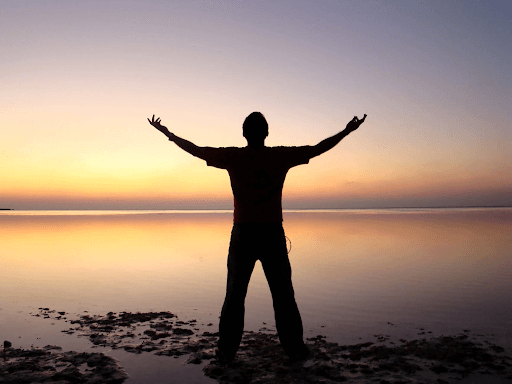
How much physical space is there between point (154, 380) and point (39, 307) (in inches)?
230

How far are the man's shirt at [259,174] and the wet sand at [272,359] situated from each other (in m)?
1.96

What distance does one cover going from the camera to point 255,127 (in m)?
5.58

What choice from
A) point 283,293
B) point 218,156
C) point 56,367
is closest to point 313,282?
point 283,293

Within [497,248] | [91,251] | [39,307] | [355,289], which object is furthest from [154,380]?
[497,248]

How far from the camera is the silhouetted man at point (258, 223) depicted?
17.9 ft

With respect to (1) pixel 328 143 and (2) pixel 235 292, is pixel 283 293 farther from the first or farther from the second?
(1) pixel 328 143

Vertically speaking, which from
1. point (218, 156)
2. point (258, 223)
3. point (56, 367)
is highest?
point (218, 156)

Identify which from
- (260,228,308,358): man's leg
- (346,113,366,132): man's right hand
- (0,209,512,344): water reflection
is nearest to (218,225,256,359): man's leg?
(260,228,308,358): man's leg

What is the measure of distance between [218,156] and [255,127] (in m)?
0.64

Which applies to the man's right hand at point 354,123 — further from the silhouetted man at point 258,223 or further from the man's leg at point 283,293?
the man's leg at point 283,293

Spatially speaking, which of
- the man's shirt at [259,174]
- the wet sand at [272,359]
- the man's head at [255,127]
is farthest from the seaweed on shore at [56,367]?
the man's head at [255,127]

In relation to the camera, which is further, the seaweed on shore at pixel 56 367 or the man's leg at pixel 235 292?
the man's leg at pixel 235 292

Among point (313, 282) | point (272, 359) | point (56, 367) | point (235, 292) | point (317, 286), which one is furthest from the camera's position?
point (313, 282)

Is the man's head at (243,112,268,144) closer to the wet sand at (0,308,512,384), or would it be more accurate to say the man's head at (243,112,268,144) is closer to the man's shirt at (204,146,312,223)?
the man's shirt at (204,146,312,223)
